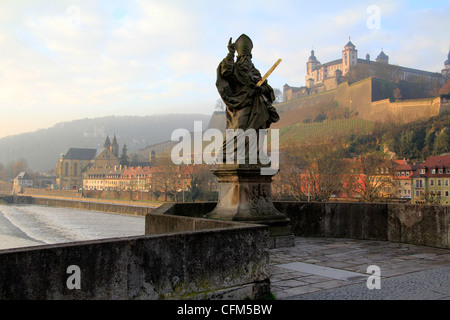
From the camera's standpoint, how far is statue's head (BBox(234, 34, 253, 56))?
24.1ft

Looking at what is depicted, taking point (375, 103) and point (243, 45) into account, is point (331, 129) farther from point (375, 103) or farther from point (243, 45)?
point (243, 45)

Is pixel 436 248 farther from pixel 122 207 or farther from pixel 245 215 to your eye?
pixel 122 207

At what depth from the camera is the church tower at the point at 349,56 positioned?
14050 cm

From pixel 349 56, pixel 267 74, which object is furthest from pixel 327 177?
→ pixel 349 56

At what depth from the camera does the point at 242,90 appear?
7191 mm

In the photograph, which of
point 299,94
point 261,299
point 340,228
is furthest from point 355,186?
point 299,94

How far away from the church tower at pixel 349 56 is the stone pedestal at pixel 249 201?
14226 cm

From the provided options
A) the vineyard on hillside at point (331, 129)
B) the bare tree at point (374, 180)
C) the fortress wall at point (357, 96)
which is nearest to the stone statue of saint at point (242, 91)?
the bare tree at point (374, 180)

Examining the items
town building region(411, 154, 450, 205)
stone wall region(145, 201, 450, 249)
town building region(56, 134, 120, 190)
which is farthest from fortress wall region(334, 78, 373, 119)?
stone wall region(145, 201, 450, 249)

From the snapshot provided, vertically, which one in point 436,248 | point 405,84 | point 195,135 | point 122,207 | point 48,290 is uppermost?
point 405,84

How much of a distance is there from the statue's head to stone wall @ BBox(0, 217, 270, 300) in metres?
4.23
